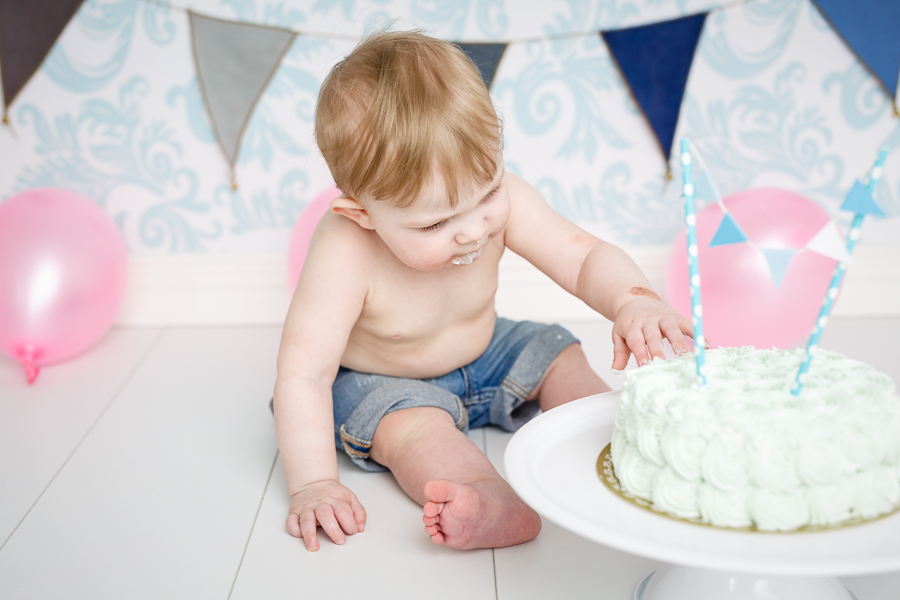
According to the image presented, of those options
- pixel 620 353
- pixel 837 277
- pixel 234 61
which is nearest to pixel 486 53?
pixel 234 61

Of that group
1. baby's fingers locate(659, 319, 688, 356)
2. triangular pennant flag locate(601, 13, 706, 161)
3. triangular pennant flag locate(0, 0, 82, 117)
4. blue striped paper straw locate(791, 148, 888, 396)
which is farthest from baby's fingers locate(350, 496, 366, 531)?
triangular pennant flag locate(0, 0, 82, 117)

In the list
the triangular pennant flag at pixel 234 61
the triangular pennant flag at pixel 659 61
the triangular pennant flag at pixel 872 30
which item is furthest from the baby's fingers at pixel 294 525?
the triangular pennant flag at pixel 872 30

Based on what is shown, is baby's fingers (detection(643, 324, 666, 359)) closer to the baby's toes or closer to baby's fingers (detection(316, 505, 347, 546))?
the baby's toes

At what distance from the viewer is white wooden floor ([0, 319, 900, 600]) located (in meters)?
0.95

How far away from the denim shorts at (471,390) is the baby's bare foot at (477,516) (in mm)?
216

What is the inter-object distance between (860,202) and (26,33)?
179 cm

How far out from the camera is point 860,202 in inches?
26.3

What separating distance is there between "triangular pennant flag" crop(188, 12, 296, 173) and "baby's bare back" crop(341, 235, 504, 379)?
2.74ft

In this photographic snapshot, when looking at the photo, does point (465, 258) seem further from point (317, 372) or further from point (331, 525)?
point (331, 525)

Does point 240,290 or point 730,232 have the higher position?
point 730,232

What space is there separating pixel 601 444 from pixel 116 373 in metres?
1.16

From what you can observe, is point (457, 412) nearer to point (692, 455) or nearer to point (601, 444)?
point (601, 444)

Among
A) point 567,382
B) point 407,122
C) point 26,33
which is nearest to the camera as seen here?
point 407,122

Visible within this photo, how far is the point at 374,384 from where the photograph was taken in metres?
1.23
